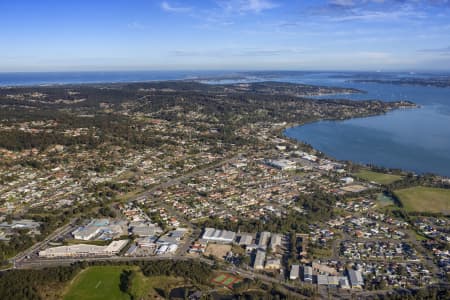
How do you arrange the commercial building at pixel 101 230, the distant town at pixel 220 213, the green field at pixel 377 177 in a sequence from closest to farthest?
the distant town at pixel 220 213 < the commercial building at pixel 101 230 < the green field at pixel 377 177

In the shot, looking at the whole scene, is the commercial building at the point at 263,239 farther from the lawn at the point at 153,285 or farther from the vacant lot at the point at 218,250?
the lawn at the point at 153,285

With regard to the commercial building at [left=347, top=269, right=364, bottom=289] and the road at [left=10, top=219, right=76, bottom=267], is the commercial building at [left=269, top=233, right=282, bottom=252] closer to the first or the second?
the commercial building at [left=347, top=269, right=364, bottom=289]

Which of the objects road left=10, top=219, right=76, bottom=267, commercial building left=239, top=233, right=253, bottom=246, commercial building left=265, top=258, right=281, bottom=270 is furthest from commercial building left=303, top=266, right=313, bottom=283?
Result: road left=10, top=219, right=76, bottom=267

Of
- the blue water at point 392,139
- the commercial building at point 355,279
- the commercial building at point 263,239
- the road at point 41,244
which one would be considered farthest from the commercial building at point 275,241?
the blue water at point 392,139

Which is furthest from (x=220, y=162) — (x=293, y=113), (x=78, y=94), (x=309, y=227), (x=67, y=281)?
(x=78, y=94)

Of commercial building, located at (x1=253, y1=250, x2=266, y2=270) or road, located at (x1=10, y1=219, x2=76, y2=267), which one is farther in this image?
road, located at (x1=10, y1=219, x2=76, y2=267)

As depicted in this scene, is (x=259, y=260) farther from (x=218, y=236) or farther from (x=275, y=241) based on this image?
(x=218, y=236)

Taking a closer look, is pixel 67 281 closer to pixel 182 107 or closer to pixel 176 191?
pixel 176 191
